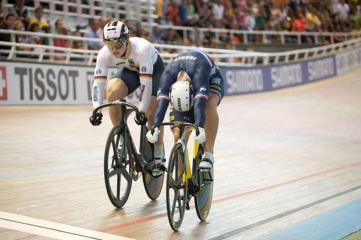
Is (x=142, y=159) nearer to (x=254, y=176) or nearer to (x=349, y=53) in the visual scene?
(x=254, y=176)

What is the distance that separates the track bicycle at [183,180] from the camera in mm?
4469

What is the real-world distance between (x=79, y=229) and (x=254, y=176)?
310 cm

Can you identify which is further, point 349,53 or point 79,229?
point 349,53

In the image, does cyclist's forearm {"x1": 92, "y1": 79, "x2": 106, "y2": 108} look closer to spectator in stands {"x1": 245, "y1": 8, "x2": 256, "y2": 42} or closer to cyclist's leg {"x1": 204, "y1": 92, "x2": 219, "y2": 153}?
cyclist's leg {"x1": 204, "y1": 92, "x2": 219, "y2": 153}

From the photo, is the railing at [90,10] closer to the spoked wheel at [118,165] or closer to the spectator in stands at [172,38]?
the spectator in stands at [172,38]

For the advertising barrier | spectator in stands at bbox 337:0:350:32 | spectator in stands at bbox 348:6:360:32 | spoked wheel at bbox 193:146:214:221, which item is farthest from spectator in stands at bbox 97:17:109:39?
spectator in stands at bbox 348:6:360:32

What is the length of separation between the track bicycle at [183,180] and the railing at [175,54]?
7189mm

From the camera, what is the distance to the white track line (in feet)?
13.8

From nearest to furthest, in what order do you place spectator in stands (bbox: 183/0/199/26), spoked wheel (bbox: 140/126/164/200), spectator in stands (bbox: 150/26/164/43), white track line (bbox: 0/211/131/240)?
white track line (bbox: 0/211/131/240)
spoked wheel (bbox: 140/126/164/200)
spectator in stands (bbox: 150/26/164/43)
spectator in stands (bbox: 183/0/199/26)

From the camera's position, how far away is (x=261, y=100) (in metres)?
16.6

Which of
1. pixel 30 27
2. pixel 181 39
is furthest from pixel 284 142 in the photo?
pixel 181 39

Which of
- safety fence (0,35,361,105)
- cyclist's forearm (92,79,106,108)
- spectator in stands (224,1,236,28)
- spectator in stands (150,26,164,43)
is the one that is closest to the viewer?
cyclist's forearm (92,79,106,108)

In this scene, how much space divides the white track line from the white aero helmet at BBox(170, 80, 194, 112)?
38.6 inches

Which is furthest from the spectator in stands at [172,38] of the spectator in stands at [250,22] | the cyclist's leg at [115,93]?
the cyclist's leg at [115,93]
